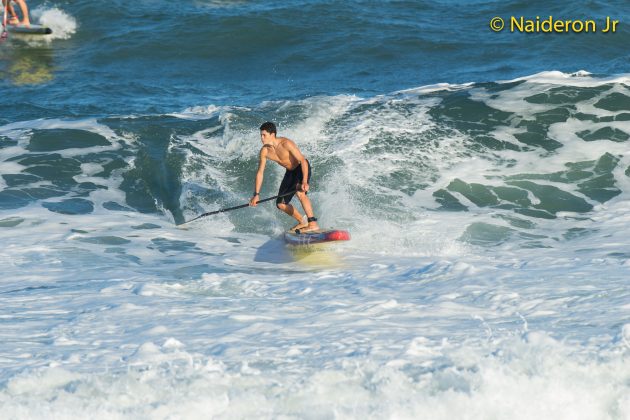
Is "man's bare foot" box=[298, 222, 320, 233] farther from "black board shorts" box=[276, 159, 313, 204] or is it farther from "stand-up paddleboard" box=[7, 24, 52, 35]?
"stand-up paddleboard" box=[7, 24, 52, 35]

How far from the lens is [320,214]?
1121cm

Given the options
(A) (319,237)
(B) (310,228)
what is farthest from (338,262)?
(B) (310,228)

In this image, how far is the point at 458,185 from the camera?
39.4 feet

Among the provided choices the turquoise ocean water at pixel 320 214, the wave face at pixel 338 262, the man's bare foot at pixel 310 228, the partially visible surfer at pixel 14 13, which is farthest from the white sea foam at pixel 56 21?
the man's bare foot at pixel 310 228

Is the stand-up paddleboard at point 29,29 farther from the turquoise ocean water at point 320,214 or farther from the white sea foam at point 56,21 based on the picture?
the white sea foam at point 56,21

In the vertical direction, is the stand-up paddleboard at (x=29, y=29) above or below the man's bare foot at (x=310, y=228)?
above

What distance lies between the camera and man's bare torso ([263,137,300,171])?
10.2 m

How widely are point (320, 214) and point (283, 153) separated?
4.08 feet

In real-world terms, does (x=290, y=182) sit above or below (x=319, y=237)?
above

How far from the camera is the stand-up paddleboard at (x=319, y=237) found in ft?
32.0

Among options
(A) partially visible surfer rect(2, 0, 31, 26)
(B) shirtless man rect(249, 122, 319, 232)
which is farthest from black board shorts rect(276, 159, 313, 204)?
(A) partially visible surfer rect(2, 0, 31, 26)

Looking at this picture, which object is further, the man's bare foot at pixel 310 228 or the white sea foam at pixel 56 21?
the white sea foam at pixel 56 21

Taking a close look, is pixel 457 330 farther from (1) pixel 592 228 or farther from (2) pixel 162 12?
(2) pixel 162 12

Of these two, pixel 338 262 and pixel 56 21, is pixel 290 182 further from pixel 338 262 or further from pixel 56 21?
pixel 56 21
